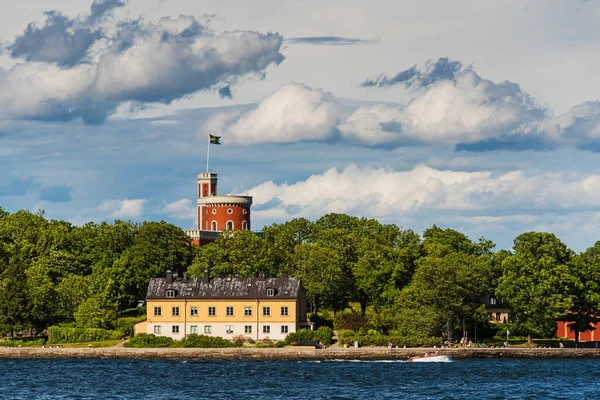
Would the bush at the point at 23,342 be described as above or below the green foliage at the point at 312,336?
below

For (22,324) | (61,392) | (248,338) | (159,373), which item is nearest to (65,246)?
(22,324)

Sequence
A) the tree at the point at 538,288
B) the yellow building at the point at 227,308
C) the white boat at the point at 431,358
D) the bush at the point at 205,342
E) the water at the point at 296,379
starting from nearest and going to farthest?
1. the water at the point at 296,379
2. the white boat at the point at 431,358
3. the tree at the point at 538,288
4. the bush at the point at 205,342
5. the yellow building at the point at 227,308

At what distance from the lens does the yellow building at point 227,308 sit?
367 ft

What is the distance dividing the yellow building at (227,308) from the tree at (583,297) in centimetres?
2507

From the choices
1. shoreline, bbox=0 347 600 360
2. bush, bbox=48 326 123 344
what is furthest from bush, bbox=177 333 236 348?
bush, bbox=48 326 123 344

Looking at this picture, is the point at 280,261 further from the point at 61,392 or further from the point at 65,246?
the point at 61,392

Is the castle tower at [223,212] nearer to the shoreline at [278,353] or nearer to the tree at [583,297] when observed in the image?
the shoreline at [278,353]

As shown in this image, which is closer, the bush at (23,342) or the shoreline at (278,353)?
the shoreline at (278,353)

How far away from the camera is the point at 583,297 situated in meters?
109

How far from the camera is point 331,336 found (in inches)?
4323

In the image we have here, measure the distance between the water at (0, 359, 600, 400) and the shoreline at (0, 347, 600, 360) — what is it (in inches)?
98.4

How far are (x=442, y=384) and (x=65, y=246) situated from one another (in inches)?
2491

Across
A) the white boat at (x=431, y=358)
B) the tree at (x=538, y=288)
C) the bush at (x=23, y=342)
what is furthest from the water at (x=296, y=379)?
the bush at (x=23, y=342)

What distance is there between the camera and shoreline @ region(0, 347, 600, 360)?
102 m
